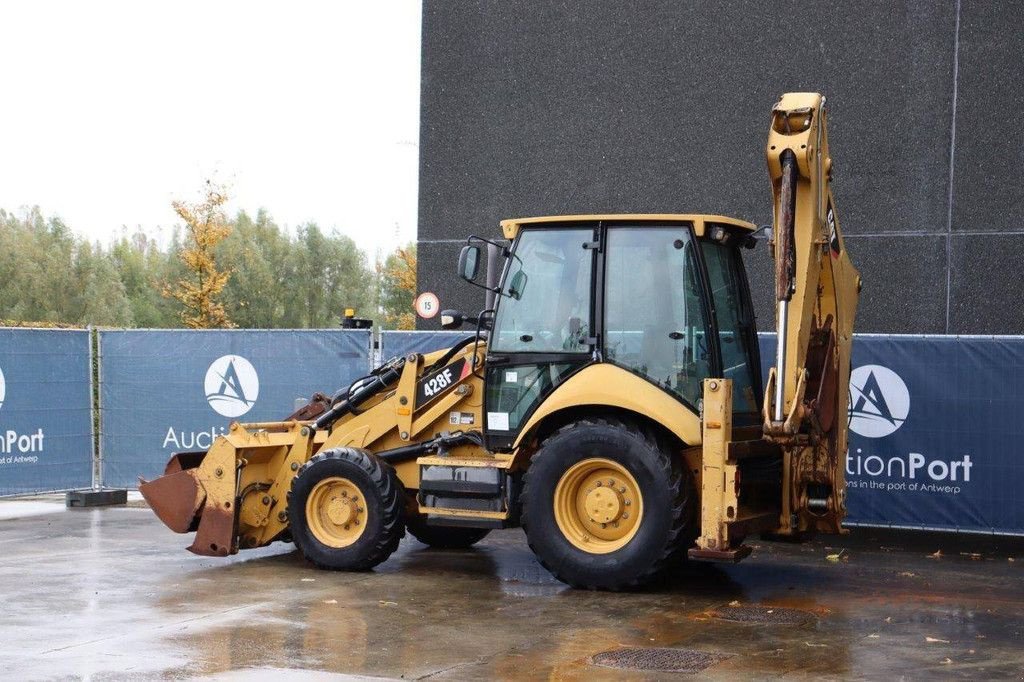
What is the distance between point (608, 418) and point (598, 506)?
633mm

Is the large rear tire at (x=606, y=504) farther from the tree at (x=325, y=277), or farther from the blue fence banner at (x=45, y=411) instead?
the tree at (x=325, y=277)

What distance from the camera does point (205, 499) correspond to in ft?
35.8

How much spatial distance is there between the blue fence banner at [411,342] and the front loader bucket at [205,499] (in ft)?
10.9

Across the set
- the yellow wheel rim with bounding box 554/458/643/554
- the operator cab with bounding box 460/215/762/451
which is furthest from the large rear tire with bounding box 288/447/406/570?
the yellow wheel rim with bounding box 554/458/643/554

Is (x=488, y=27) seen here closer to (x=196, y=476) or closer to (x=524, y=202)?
(x=524, y=202)

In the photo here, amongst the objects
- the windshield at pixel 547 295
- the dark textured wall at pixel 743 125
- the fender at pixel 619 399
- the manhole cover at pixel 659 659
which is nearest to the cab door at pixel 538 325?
the windshield at pixel 547 295

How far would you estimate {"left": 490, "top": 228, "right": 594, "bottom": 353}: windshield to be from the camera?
10039 millimetres

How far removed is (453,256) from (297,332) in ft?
13.9

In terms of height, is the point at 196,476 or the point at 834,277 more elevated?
the point at 834,277

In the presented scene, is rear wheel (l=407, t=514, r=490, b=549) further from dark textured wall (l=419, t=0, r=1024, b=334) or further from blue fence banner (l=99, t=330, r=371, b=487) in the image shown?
dark textured wall (l=419, t=0, r=1024, b=334)

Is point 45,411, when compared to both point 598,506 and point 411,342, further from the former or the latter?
point 598,506

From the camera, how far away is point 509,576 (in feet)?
34.7

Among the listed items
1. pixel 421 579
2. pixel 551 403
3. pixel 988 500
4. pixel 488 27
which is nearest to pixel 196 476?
pixel 421 579

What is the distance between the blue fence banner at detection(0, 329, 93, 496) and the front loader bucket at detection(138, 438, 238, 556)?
4428 mm
